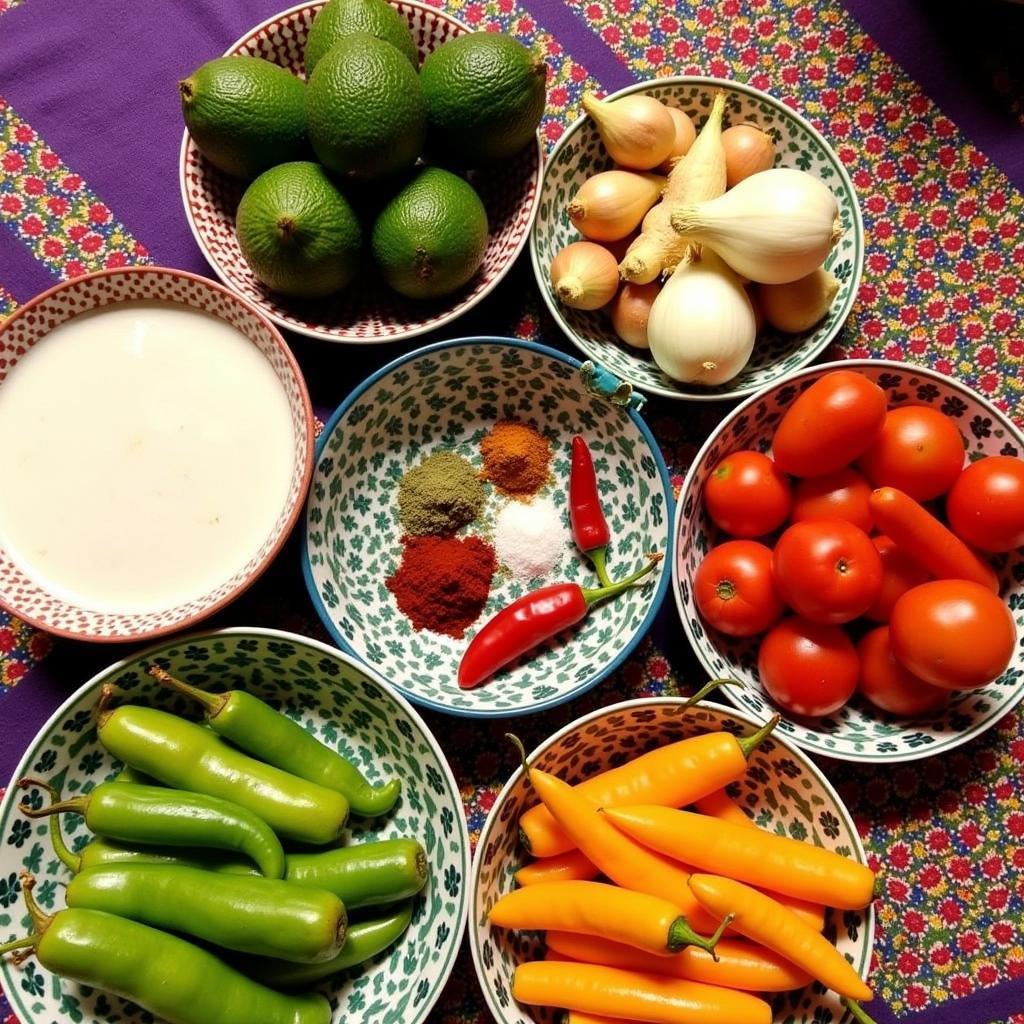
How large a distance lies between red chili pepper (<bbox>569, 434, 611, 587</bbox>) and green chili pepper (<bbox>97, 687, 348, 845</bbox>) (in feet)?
1.69

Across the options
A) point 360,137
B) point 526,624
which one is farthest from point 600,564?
point 360,137

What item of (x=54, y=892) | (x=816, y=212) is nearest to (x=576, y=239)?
(x=816, y=212)

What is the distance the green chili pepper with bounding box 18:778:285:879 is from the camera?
1139 mm

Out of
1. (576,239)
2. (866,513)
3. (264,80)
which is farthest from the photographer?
(576,239)

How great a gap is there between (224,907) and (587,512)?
0.73 meters

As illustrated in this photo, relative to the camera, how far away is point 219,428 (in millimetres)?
1301

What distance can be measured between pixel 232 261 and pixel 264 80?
253 mm

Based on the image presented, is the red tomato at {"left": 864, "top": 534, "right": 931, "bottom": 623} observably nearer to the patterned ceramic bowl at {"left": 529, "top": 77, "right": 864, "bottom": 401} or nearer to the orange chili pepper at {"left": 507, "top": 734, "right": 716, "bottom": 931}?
the patterned ceramic bowl at {"left": 529, "top": 77, "right": 864, "bottom": 401}

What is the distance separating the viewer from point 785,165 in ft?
4.66

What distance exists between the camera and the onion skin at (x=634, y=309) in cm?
135

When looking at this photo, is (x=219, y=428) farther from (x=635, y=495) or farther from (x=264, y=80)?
(x=635, y=495)

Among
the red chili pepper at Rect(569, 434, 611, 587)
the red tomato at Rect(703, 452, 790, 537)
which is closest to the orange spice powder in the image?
the red chili pepper at Rect(569, 434, 611, 587)

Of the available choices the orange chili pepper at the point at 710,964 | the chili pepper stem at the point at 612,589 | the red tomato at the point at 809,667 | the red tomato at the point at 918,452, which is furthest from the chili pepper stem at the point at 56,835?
the red tomato at the point at 918,452

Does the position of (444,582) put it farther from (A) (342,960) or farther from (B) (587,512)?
(A) (342,960)
